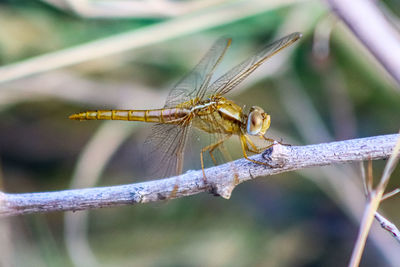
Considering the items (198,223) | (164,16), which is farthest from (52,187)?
(164,16)

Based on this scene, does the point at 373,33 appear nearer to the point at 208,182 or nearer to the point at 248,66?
the point at 208,182

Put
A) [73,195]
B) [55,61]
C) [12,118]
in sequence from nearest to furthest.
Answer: [73,195]
[55,61]
[12,118]

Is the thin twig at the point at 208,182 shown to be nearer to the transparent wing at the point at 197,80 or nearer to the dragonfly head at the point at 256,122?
the dragonfly head at the point at 256,122

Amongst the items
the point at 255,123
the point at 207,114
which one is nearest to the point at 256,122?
the point at 255,123

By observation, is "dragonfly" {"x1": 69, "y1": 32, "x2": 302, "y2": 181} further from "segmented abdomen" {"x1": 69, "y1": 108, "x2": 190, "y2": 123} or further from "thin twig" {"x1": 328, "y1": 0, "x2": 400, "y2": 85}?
"thin twig" {"x1": 328, "y1": 0, "x2": 400, "y2": 85}

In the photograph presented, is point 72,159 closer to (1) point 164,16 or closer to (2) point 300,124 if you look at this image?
(1) point 164,16

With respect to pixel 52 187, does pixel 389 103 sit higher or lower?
lower
